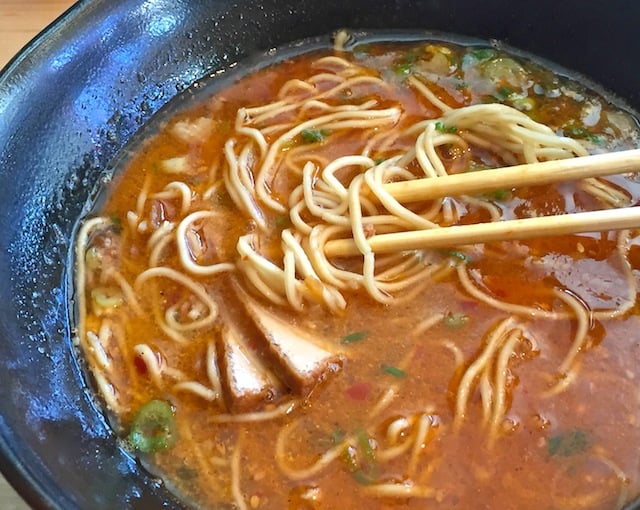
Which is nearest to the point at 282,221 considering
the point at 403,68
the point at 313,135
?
the point at 313,135

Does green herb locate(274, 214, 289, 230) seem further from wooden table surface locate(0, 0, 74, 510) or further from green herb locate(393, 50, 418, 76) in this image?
wooden table surface locate(0, 0, 74, 510)

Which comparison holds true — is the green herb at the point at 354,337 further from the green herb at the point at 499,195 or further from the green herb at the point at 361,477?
the green herb at the point at 499,195

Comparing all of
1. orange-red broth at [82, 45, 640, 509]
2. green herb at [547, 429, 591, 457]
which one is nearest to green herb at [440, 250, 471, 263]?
orange-red broth at [82, 45, 640, 509]

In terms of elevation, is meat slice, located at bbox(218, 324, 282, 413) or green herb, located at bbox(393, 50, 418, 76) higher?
green herb, located at bbox(393, 50, 418, 76)

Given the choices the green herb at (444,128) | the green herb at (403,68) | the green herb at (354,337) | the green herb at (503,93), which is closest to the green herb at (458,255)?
the green herb at (354,337)

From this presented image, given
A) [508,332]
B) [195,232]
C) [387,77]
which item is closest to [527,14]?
[387,77]

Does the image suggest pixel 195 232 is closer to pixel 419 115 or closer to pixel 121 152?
pixel 121 152

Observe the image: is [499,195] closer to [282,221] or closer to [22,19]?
[282,221]
